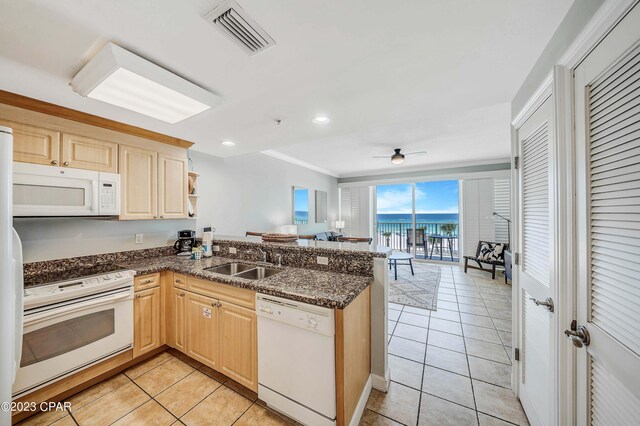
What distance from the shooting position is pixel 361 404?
1.62m

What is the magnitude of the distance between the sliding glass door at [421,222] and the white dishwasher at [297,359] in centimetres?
540

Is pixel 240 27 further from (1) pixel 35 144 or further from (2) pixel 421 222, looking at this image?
(2) pixel 421 222

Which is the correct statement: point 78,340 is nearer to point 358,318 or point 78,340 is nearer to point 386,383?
point 358,318

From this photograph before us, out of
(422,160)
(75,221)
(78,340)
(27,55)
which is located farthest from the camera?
(422,160)

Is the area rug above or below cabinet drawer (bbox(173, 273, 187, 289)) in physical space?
below

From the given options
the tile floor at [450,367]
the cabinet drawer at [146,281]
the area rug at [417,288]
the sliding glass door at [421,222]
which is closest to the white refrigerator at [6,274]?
the cabinet drawer at [146,281]

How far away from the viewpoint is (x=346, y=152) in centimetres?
479

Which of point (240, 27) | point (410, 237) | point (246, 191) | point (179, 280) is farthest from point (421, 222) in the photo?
point (240, 27)

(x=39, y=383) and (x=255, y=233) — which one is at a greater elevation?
(x=255, y=233)

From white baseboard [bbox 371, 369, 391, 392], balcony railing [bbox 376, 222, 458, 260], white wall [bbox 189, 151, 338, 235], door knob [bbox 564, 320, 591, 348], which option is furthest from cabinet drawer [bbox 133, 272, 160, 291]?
balcony railing [bbox 376, 222, 458, 260]

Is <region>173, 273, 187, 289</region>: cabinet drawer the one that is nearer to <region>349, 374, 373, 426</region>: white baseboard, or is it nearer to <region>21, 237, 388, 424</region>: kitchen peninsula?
<region>21, 237, 388, 424</region>: kitchen peninsula

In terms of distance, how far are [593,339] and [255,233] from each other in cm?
381

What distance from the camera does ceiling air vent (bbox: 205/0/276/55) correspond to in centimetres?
107

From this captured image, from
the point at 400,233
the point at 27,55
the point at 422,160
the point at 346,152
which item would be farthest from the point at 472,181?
the point at 27,55
